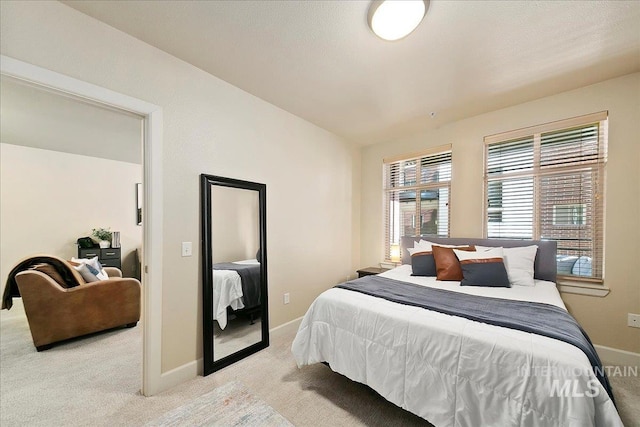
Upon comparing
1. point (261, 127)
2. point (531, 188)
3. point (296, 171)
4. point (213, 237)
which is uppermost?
point (261, 127)

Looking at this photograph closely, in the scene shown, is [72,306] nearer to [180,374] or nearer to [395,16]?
[180,374]

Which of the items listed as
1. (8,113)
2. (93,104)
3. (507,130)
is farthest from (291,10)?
(8,113)

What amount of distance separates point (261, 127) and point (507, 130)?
292cm

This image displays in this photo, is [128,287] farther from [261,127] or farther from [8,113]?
[261,127]

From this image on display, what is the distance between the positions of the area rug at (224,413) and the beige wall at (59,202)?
14.8 ft

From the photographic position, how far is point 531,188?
2.80 m

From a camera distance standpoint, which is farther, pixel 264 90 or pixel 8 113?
pixel 8 113

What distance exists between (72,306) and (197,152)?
2303 millimetres

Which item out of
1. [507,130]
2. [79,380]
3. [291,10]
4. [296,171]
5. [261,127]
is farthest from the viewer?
[296,171]

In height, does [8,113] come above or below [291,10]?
below

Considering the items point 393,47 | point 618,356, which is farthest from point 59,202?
point 618,356

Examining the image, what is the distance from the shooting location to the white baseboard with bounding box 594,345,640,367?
87.1 inches

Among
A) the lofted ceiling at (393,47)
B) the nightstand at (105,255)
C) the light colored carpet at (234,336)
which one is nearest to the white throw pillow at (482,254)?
the lofted ceiling at (393,47)

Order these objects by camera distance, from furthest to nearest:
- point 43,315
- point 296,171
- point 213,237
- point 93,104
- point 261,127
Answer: point 296,171 < point 261,127 < point 43,315 < point 213,237 < point 93,104
